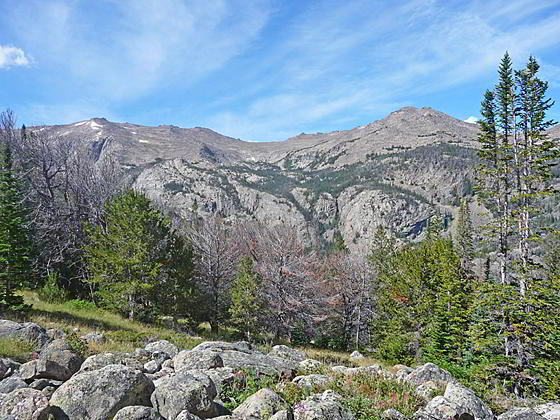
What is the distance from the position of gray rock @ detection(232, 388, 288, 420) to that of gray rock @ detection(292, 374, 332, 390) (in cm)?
167

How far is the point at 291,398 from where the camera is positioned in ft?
25.5

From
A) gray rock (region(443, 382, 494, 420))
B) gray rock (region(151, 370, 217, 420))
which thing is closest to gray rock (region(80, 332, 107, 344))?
gray rock (region(151, 370, 217, 420))

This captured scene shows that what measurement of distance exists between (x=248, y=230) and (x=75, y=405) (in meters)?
70.5

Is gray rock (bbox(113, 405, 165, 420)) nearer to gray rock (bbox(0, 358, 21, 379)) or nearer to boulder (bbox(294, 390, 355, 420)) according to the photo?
boulder (bbox(294, 390, 355, 420))

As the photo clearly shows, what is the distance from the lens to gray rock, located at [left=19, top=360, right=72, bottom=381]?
734 cm

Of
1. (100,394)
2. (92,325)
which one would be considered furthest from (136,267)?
(100,394)

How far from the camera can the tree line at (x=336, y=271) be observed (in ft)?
60.0

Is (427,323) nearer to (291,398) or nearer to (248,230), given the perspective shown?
(291,398)

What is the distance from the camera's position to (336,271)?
44125 mm

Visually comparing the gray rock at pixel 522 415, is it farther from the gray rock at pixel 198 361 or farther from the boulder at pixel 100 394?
the boulder at pixel 100 394

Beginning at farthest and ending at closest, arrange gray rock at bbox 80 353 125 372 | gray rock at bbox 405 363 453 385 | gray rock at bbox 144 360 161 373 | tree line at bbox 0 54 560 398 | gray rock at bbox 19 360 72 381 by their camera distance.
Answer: tree line at bbox 0 54 560 398 → gray rock at bbox 405 363 453 385 → gray rock at bbox 144 360 161 373 → gray rock at bbox 80 353 125 372 → gray rock at bbox 19 360 72 381

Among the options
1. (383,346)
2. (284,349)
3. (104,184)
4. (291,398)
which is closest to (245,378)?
(291,398)

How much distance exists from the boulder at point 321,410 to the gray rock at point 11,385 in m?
4.94

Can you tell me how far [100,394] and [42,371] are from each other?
6.74 feet
